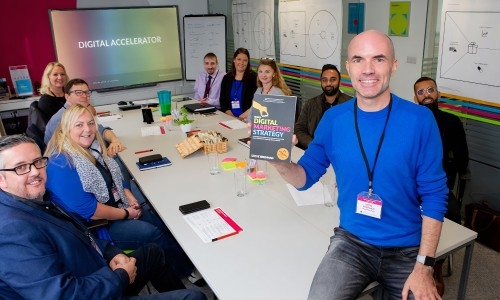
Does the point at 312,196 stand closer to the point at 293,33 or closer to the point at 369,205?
the point at 369,205

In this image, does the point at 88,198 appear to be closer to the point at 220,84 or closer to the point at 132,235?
the point at 132,235

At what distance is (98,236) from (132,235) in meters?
0.22

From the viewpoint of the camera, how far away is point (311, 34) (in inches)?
201

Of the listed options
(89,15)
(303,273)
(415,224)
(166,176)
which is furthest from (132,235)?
(89,15)

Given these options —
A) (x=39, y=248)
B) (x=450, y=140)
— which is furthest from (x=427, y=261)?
(x=450, y=140)

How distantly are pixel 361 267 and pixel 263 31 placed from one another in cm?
498

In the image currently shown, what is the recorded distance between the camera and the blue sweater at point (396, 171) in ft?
5.55

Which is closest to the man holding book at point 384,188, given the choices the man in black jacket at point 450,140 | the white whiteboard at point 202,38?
the man in black jacket at point 450,140

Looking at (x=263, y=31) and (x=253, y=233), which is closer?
(x=253, y=233)

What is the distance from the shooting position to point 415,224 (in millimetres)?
1765

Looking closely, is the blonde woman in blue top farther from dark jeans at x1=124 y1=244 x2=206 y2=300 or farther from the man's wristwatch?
the man's wristwatch

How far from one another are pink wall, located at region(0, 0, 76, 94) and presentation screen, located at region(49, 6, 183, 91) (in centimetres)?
15

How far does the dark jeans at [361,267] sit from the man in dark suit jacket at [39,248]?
2.25ft

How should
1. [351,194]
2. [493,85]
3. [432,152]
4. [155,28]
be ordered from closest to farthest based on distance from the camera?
[432,152] < [351,194] < [493,85] < [155,28]
